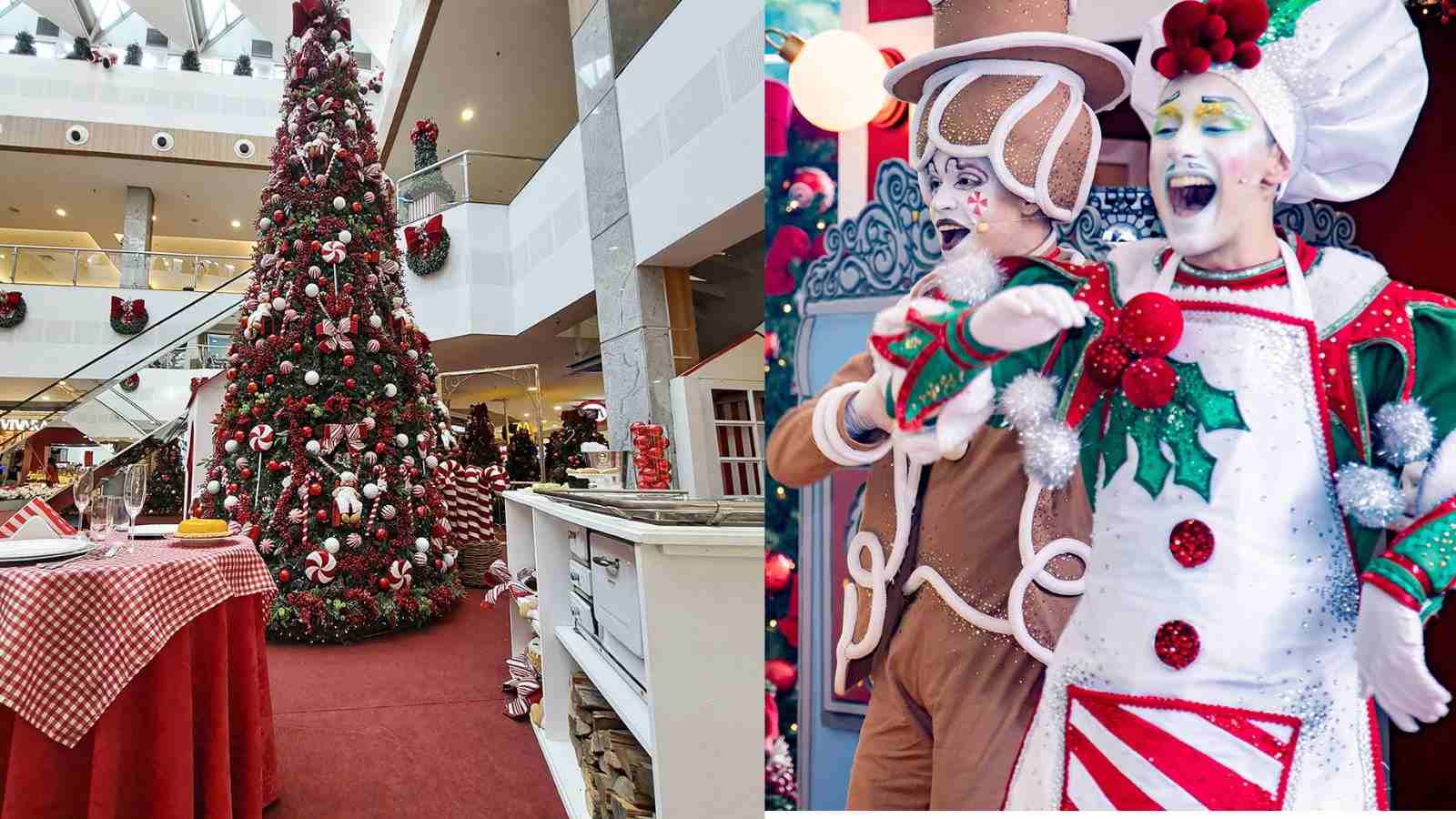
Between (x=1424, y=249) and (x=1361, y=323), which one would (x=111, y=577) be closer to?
(x=1361, y=323)

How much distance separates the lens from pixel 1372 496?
3.45 feet

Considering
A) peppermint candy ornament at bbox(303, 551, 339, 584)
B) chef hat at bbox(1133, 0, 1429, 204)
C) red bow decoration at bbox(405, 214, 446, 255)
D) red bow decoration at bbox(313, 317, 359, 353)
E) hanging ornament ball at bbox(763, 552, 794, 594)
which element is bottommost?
peppermint candy ornament at bbox(303, 551, 339, 584)

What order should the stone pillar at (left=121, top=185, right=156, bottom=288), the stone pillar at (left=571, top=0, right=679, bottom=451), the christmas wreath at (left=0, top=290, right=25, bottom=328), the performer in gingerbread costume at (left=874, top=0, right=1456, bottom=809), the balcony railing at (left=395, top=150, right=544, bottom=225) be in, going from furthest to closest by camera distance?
the stone pillar at (left=121, top=185, right=156, bottom=288) < the christmas wreath at (left=0, top=290, right=25, bottom=328) < the balcony railing at (left=395, top=150, right=544, bottom=225) < the stone pillar at (left=571, top=0, right=679, bottom=451) < the performer in gingerbread costume at (left=874, top=0, right=1456, bottom=809)

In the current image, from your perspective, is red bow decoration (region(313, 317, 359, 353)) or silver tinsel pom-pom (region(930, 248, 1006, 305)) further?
red bow decoration (region(313, 317, 359, 353))

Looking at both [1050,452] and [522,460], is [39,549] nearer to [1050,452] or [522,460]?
[1050,452]

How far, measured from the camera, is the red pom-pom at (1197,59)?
110 cm

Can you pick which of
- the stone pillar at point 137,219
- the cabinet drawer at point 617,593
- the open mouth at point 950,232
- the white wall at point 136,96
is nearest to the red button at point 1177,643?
the open mouth at point 950,232

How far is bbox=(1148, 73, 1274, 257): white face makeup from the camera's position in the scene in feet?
3.59

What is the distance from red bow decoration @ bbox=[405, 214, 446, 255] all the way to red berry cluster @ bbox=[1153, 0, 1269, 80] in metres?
9.01

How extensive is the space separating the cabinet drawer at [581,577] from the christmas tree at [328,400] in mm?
2247

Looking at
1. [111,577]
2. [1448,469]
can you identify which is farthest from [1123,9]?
[111,577]

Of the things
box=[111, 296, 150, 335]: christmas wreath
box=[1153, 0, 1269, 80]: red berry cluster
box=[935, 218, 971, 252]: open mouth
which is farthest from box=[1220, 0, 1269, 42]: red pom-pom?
box=[111, 296, 150, 335]: christmas wreath

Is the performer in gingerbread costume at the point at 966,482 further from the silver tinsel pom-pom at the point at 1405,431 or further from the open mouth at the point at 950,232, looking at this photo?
the silver tinsel pom-pom at the point at 1405,431

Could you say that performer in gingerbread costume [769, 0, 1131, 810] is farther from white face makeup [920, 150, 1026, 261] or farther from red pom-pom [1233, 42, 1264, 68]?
red pom-pom [1233, 42, 1264, 68]
